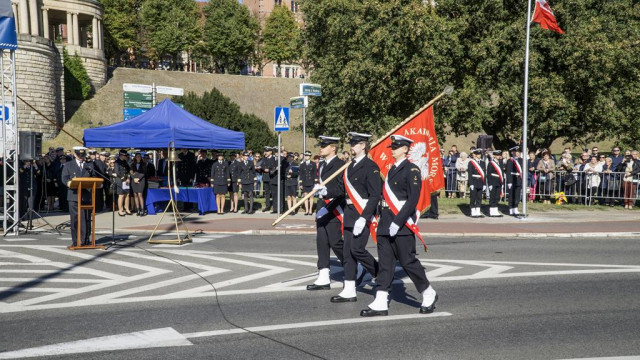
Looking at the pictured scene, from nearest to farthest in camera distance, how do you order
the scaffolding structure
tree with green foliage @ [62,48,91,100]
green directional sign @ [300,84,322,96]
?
1. the scaffolding structure
2. green directional sign @ [300,84,322,96]
3. tree with green foliage @ [62,48,91,100]

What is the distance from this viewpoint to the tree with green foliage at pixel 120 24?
83750 millimetres

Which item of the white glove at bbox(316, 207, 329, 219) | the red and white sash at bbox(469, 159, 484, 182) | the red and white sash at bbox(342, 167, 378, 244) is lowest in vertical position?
the white glove at bbox(316, 207, 329, 219)

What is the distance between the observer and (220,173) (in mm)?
21125

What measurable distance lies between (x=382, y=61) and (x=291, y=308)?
2567 cm

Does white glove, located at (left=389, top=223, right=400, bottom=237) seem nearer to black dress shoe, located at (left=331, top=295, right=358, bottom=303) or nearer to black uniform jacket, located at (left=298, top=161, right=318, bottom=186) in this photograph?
black dress shoe, located at (left=331, top=295, right=358, bottom=303)

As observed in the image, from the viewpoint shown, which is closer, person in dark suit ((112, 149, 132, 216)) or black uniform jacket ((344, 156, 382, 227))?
black uniform jacket ((344, 156, 382, 227))

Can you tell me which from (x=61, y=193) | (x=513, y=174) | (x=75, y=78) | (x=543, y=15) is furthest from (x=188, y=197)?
(x=75, y=78)

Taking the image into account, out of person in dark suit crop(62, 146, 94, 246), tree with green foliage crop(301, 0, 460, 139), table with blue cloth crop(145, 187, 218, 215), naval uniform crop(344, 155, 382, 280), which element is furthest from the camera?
tree with green foliage crop(301, 0, 460, 139)

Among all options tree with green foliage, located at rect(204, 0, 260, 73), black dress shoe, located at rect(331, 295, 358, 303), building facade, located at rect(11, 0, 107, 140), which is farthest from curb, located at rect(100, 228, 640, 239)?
tree with green foliage, located at rect(204, 0, 260, 73)

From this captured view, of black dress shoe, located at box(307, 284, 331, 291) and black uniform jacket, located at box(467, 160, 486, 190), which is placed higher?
black uniform jacket, located at box(467, 160, 486, 190)

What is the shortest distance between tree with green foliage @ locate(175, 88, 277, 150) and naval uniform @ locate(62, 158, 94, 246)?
44090 mm

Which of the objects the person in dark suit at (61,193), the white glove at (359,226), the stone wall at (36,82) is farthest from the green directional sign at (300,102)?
the stone wall at (36,82)

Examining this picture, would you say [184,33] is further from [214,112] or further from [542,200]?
[542,200]

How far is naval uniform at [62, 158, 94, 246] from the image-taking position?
519 inches
